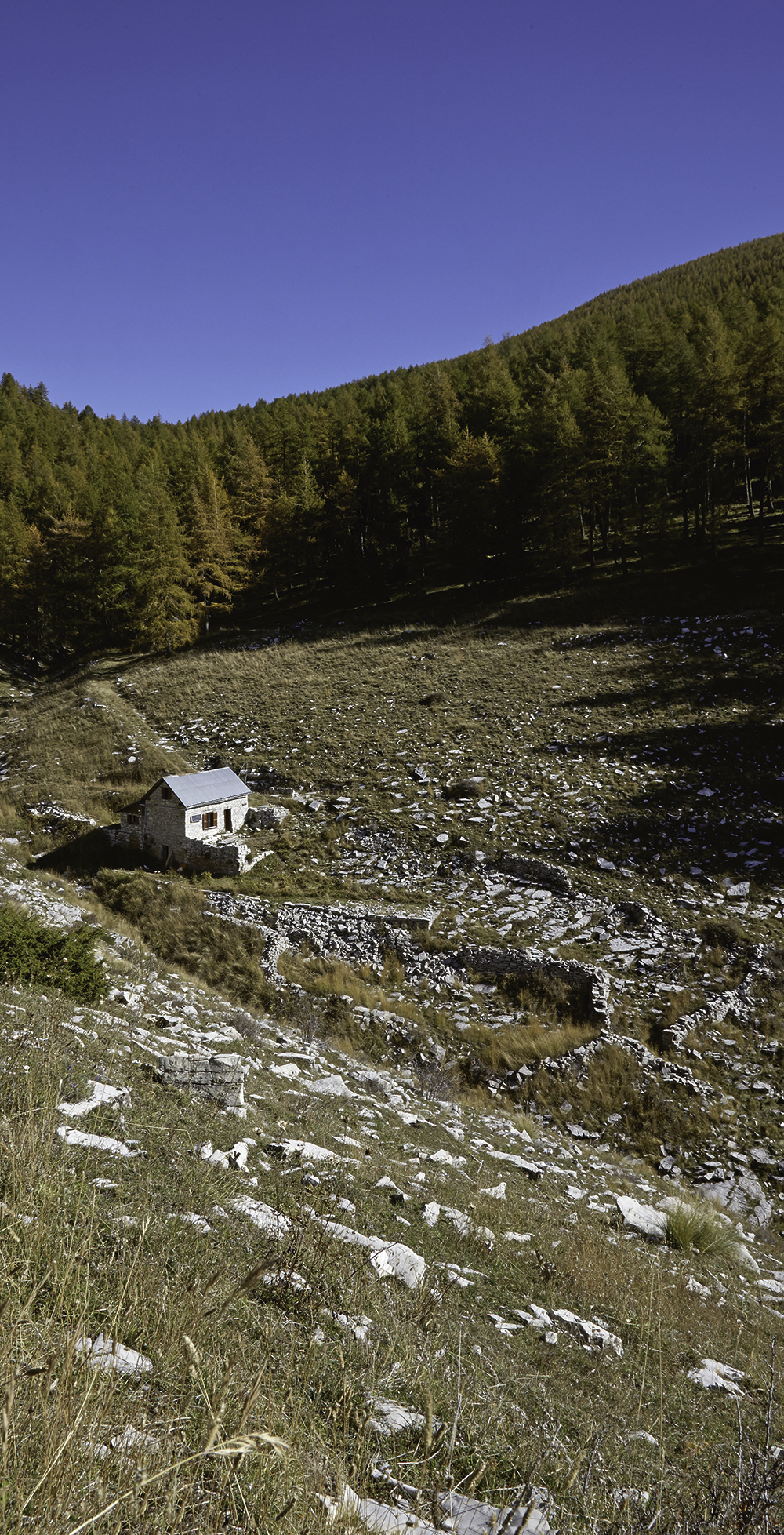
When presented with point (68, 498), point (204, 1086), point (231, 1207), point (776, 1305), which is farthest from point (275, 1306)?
point (68, 498)

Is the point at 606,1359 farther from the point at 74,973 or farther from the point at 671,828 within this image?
the point at 671,828

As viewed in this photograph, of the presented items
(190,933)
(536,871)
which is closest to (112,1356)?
(190,933)

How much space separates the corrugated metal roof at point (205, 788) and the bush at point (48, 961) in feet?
39.7

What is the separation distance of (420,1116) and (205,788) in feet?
49.3

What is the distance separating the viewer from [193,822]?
22812mm

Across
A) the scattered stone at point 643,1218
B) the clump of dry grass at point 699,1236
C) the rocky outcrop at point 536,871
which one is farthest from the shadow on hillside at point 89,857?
the clump of dry grass at point 699,1236

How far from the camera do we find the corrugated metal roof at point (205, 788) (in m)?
22.6

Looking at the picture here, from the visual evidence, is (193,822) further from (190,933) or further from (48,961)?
(48,961)

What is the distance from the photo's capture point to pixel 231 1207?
475cm

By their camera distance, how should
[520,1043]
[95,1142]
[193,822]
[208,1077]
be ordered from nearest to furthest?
[95,1142]
[208,1077]
[520,1043]
[193,822]

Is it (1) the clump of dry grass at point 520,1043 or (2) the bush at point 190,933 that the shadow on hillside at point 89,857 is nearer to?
(2) the bush at point 190,933

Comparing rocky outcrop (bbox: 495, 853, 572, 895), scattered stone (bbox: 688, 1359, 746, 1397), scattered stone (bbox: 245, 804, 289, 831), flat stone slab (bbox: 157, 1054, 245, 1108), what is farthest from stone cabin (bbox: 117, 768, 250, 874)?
scattered stone (bbox: 688, 1359, 746, 1397)

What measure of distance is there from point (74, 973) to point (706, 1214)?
900 centimetres

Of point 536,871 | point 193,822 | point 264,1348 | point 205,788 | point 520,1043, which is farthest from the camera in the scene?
point 205,788
